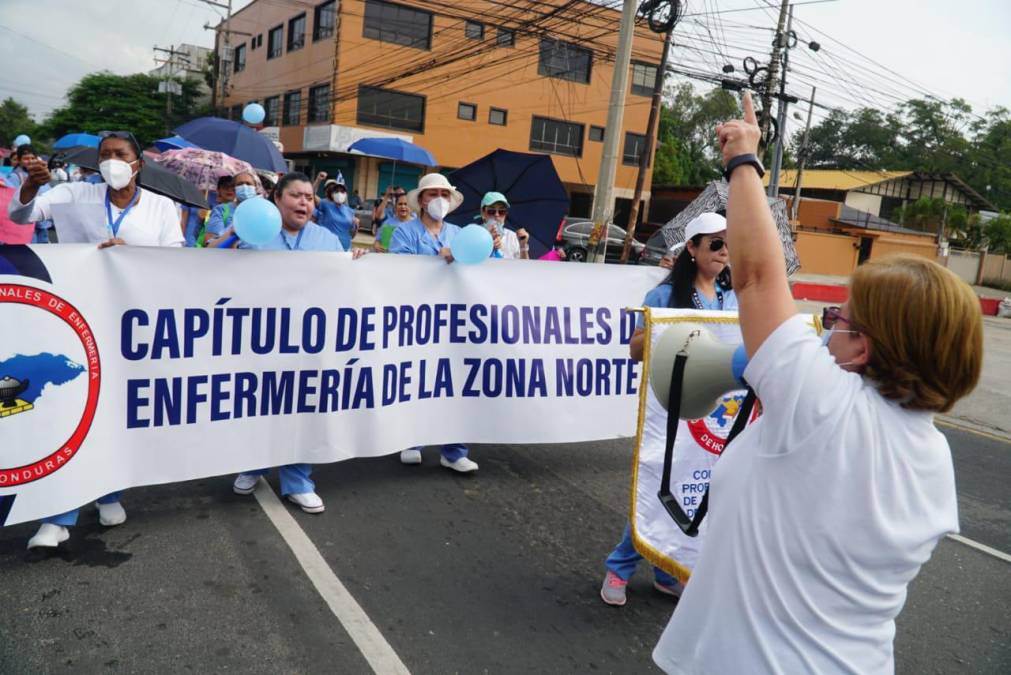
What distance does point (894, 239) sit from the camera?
38.5 m

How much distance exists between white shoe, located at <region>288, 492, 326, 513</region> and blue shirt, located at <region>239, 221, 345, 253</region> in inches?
53.5

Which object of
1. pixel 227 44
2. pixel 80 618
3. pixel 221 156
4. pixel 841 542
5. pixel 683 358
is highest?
pixel 227 44

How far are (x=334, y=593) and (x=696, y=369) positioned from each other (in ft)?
7.47

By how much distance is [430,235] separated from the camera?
5211 mm

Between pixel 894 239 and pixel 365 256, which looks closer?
pixel 365 256

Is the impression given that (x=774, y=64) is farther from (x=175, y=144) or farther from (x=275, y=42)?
(x=275, y=42)

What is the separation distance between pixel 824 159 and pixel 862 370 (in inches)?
3201

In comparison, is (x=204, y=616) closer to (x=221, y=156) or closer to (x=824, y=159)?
(x=221, y=156)

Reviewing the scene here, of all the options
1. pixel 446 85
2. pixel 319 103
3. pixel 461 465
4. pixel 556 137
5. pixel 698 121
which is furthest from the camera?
pixel 698 121

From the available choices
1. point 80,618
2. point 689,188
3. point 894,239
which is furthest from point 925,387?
point 894,239

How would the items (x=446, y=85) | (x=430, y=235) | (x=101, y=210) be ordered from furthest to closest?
(x=446, y=85) → (x=430, y=235) → (x=101, y=210)

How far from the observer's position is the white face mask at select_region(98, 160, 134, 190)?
12.5 ft

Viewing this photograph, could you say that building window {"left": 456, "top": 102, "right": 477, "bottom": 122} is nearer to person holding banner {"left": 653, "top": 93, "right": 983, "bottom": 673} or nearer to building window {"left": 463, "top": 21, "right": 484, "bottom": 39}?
building window {"left": 463, "top": 21, "right": 484, "bottom": 39}

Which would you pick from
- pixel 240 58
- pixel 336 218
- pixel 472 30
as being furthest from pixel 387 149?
pixel 240 58
